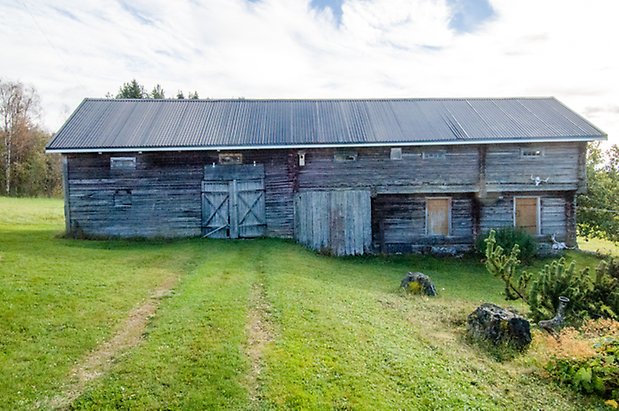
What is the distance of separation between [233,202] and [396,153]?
8063 millimetres

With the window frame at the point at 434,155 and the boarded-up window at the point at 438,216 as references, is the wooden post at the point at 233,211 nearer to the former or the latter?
the window frame at the point at 434,155

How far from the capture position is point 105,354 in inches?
298

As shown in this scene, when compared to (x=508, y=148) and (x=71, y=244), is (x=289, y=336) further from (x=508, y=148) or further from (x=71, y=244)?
(x=508, y=148)

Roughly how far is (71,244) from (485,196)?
18441 mm

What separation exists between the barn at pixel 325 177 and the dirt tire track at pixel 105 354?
1001 cm

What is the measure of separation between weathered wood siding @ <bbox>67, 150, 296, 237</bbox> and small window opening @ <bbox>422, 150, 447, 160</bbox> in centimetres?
656

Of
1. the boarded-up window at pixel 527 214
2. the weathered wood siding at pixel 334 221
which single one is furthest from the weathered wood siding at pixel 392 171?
the boarded-up window at pixel 527 214

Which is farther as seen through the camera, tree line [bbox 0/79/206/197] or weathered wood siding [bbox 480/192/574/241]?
tree line [bbox 0/79/206/197]

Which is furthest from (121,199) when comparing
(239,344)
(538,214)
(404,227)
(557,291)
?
(538,214)

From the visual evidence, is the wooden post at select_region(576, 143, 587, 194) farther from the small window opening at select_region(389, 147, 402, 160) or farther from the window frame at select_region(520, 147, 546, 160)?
the small window opening at select_region(389, 147, 402, 160)

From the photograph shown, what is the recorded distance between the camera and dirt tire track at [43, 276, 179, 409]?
20.6 ft

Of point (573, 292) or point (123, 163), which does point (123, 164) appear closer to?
point (123, 163)

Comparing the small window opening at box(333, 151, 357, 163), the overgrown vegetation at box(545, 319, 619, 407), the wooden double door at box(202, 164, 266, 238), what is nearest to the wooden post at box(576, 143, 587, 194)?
the small window opening at box(333, 151, 357, 163)

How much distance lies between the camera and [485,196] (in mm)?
20578
